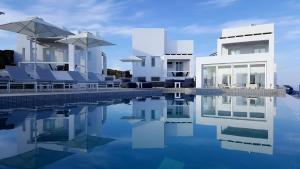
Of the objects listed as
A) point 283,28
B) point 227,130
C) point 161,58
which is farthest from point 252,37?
point 227,130

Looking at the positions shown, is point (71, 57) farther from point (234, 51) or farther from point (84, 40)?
point (234, 51)

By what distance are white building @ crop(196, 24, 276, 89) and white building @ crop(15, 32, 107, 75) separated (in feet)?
28.9

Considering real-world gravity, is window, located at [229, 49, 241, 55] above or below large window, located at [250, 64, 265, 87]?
above

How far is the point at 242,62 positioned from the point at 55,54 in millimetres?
14180

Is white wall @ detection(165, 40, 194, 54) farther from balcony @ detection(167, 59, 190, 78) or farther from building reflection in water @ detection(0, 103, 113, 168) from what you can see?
building reflection in water @ detection(0, 103, 113, 168)

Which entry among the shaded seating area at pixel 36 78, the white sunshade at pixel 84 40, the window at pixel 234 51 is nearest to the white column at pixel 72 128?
the shaded seating area at pixel 36 78

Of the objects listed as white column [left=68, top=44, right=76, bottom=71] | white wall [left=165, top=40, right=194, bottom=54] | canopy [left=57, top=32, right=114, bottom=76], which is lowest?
white column [left=68, top=44, right=76, bottom=71]

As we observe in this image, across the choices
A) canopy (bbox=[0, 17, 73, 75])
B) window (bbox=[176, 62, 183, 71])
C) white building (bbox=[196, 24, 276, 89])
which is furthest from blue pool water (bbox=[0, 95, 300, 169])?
window (bbox=[176, 62, 183, 71])

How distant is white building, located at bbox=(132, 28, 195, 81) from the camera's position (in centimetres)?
2953

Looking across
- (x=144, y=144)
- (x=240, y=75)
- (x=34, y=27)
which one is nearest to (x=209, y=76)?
(x=240, y=75)

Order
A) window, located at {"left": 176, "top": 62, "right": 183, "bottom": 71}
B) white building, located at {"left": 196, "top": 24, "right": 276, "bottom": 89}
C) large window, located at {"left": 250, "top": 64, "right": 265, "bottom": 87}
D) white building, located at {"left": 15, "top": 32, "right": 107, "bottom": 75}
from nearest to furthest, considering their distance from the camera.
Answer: white building, located at {"left": 15, "top": 32, "right": 107, "bottom": 75}, white building, located at {"left": 196, "top": 24, "right": 276, "bottom": 89}, large window, located at {"left": 250, "top": 64, "right": 265, "bottom": 87}, window, located at {"left": 176, "top": 62, "right": 183, "bottom": 71}

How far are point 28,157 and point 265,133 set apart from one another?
3827mm

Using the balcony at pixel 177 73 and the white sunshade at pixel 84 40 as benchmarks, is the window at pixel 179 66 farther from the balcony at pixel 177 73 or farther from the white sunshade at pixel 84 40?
the white sunshade at pixel 84 40

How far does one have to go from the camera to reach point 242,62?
21.1 m
